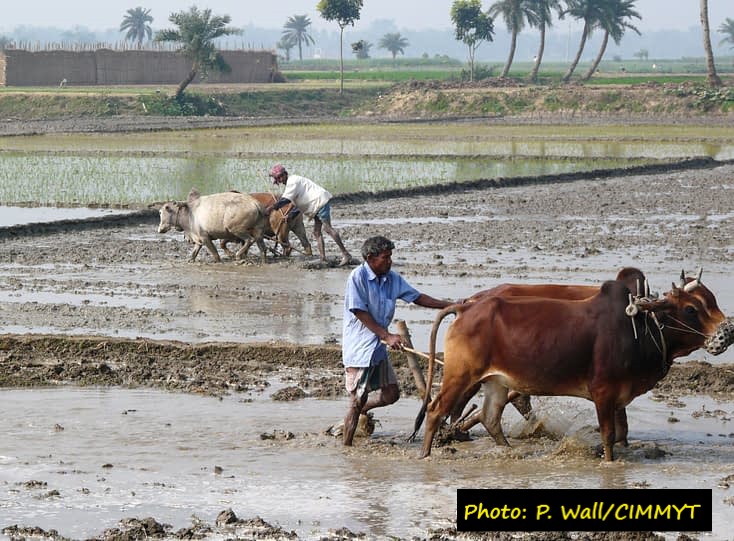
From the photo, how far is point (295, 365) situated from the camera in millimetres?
10164

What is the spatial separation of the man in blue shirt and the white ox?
7349mm

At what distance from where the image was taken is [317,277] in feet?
47.2

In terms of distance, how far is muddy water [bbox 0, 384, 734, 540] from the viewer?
679 centimetres

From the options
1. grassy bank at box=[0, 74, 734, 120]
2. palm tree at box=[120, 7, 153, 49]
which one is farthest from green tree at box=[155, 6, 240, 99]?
palm tree at box=[120, 7, 153, 49]

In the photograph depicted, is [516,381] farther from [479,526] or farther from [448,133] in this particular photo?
[448,133]

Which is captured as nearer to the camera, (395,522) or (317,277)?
(395,522)

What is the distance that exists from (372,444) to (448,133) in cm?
3353

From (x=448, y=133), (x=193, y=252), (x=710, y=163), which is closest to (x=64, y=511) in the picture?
(x=193, y=252)

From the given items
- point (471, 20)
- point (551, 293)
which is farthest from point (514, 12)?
point (551, 293)

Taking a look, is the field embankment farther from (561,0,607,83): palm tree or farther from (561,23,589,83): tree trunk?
(561,0,607,83): palm tree

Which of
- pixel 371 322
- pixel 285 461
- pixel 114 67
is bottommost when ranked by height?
pixel 285 461

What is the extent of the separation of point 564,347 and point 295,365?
3.24 metres

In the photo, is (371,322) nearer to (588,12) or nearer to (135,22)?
(588,12)

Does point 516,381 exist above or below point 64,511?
above
